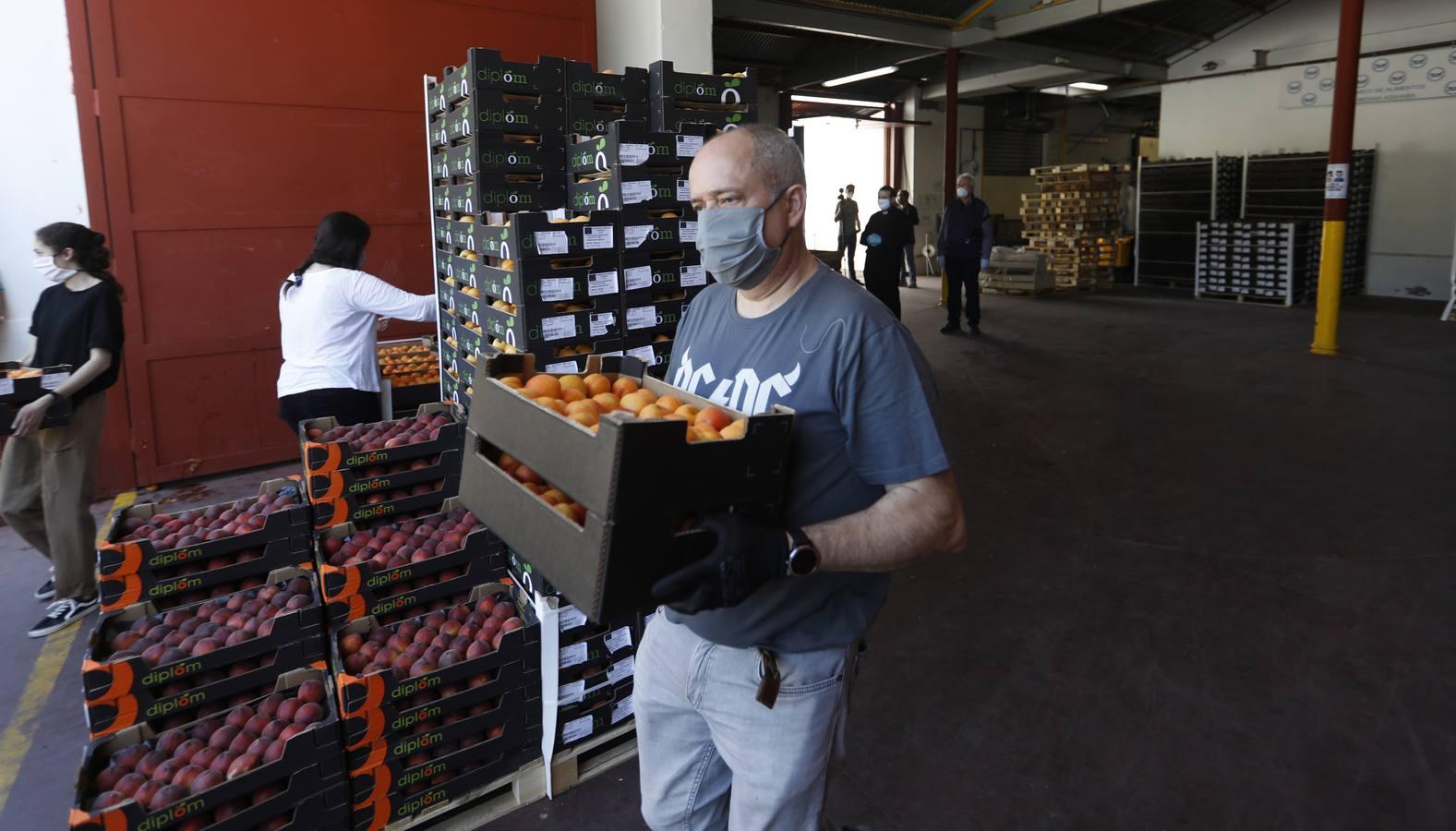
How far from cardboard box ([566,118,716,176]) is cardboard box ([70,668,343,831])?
93.1 inches

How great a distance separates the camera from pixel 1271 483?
582 cm

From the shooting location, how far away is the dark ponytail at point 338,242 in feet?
13.4

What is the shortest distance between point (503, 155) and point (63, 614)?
310 centimetres

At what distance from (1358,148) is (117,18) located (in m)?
18.1

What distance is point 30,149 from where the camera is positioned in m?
5.54

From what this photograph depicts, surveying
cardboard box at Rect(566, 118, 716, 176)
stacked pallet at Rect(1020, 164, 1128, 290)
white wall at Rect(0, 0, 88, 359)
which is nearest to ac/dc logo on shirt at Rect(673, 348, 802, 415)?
cardboard box at Rect(566, 118, 716, 176)

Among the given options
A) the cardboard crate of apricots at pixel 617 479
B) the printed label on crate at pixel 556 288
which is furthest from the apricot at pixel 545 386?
the printed label on crate at pixel 556 288

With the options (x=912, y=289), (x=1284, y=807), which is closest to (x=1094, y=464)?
(x=1284, y=807)

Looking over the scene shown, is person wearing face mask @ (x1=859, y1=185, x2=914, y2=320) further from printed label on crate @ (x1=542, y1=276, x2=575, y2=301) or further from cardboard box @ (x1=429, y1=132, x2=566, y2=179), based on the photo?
printed label on crate @ (x1=542, y1=276, x2=575, y2=301)

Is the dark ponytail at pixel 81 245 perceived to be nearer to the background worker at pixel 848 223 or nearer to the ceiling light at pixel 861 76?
the background worker at pixel 848 223

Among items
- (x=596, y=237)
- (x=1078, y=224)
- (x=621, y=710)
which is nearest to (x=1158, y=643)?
(x=621, y=710)

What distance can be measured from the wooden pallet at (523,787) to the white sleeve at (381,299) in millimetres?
2196

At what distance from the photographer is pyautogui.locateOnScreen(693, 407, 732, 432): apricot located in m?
1.54

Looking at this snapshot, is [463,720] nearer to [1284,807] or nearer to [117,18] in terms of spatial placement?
[1284,807]
